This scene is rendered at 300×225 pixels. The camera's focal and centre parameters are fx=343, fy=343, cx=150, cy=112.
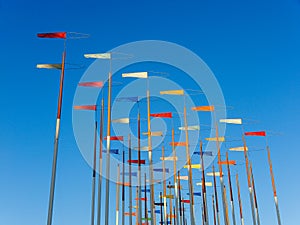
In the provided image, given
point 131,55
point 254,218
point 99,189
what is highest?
point 131,55

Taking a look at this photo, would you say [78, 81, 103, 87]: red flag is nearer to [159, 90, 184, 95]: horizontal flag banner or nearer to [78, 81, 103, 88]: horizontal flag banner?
[78, 81, 103, 88]: horizontal flag banner

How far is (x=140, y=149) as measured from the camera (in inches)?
903

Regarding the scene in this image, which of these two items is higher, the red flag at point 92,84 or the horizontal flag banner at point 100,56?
the horizontal flag banner at point 100,56

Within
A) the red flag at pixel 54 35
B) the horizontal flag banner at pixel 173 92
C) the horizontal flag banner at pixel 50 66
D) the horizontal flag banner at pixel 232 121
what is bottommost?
the horizontal flag banner at pixel 50 66

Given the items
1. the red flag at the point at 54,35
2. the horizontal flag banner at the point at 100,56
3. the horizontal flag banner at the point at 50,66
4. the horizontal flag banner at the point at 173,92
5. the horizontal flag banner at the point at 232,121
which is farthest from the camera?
the horizontal flag banner at the point at 232,121

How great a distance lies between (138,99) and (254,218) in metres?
12.4

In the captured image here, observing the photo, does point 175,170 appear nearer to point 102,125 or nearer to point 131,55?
point 102,125

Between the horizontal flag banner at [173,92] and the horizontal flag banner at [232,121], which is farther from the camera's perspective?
the horizontal flag banner at [232,121]

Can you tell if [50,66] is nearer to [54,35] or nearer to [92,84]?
[54,35]

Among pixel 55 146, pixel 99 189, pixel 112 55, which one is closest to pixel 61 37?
pixel 112 55

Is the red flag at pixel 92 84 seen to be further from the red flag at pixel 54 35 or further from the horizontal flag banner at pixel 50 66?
the red flag at pixel 54 35

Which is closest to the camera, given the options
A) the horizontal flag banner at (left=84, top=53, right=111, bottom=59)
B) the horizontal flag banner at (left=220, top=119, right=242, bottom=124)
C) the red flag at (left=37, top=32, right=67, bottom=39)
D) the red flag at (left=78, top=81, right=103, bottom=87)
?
the red flag at (left=37, top=32, right=67, bottom=39)

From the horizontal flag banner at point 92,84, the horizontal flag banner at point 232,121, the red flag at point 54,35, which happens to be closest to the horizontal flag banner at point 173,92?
the horizontal flag banner at point 232,121

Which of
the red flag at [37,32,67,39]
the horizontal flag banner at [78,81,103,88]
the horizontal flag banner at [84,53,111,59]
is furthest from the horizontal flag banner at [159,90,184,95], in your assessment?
the red flag at [37,32,67,39]
